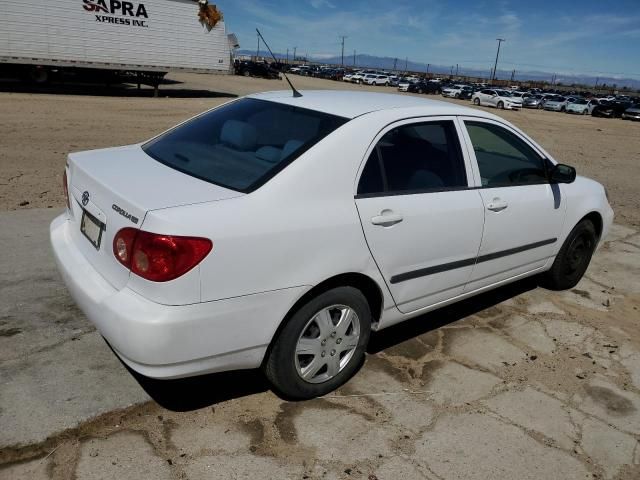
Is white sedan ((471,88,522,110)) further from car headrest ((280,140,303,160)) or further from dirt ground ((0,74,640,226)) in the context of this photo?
car headrest ((280,140,303,160))

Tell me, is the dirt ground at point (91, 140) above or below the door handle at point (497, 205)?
below

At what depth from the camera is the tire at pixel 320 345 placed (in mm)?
2725

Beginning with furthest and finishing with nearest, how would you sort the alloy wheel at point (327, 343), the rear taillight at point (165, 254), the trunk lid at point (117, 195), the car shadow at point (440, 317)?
the car shadow at point (440, 317) < the alloy wheel at point (327, 343) < the trunk lid at point (117, 195) < the rear taillight at point (165, 254)

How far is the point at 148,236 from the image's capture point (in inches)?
89.6

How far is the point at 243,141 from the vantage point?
10.3 feet

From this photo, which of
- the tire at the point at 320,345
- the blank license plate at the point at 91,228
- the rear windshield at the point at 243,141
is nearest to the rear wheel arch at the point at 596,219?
the tire at the point at 320,345

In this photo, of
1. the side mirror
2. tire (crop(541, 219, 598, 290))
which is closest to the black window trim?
the side mirror

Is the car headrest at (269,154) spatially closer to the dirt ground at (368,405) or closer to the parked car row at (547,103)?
the dirt ground at (368,405)

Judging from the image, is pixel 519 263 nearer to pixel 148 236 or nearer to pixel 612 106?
pixel 148 236

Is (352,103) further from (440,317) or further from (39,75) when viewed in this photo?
(39,75)

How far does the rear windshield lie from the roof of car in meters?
0.08

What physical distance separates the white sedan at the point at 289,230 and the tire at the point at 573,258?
2.79 ft

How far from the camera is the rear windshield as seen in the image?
8.99ft

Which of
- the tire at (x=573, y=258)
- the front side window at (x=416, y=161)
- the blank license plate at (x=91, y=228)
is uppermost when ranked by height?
the front side window at (x=416, y=161)
